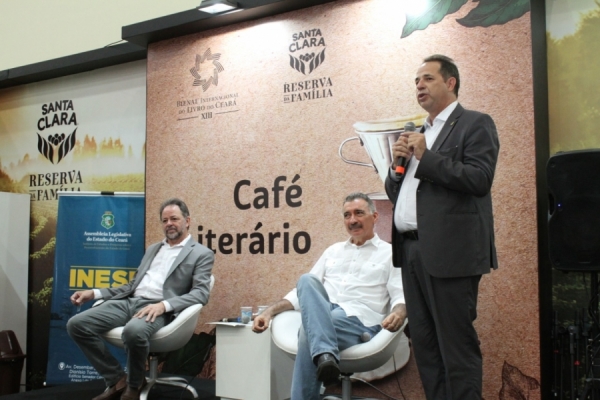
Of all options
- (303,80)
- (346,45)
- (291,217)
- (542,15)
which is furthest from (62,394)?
(542,15)

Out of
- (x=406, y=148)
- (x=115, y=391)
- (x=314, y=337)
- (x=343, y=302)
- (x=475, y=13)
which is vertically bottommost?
(x=115, y=391)

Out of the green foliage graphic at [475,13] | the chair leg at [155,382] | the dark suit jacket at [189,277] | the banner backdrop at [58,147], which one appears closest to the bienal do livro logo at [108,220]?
the banner backdrop at [58,147]

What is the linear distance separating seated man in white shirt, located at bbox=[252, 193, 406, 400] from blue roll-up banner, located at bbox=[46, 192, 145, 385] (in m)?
2.13

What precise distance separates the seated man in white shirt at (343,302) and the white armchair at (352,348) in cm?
6

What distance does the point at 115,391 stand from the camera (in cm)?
407

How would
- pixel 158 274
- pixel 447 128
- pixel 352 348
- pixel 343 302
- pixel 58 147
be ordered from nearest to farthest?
1. pixel 447 128
2. pixel 352 348
3. pixel 343 302
4. pixel 158 274
5. pixel 58 147

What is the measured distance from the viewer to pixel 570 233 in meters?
2.95

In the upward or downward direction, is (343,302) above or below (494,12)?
below

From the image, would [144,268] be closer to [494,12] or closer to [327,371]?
[327,371]

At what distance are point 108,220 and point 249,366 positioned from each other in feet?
6.90

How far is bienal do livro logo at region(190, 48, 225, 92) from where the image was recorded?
494cm

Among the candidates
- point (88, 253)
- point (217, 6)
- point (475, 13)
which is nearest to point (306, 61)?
point (217, 6)

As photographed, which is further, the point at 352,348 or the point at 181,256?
the point at 181,256

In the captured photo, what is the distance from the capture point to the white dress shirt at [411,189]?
277cm
